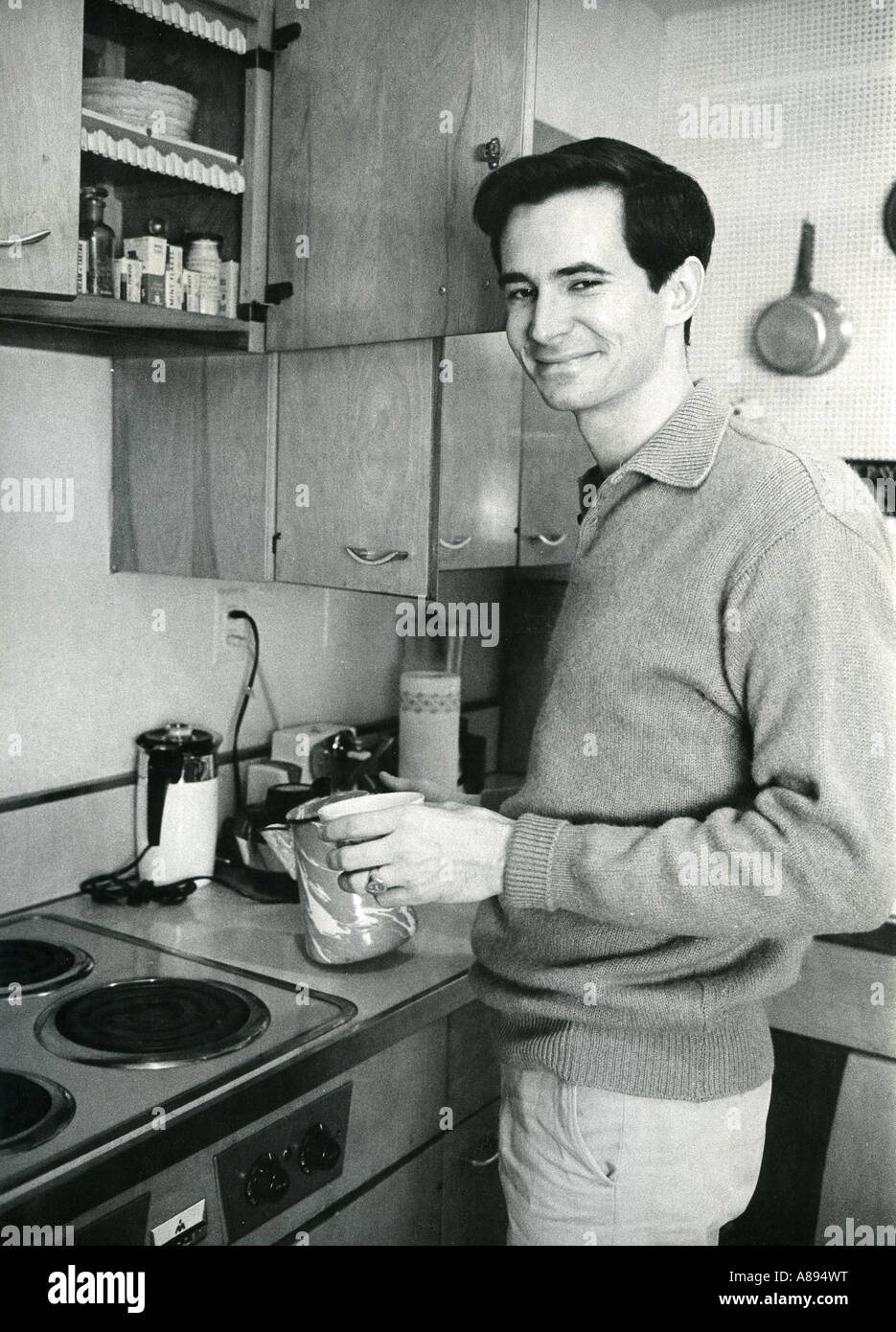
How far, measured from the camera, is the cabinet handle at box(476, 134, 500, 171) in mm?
1598

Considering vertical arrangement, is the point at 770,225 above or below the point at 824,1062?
above

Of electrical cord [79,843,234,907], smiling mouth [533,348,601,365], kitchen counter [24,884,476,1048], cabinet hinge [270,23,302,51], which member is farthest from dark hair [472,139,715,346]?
electrical cord [79,843,234,907]

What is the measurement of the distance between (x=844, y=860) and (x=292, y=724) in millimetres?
1402

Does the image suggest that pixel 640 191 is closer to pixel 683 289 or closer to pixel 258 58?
pixel 683 289

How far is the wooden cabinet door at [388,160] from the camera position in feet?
5.30

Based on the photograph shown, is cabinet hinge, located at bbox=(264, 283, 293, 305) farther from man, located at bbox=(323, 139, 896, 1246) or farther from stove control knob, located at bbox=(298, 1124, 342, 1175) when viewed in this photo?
stove control knob, located at bbox=(298, 1124, 342, 1175)

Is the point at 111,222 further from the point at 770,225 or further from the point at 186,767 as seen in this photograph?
the point at 770,225

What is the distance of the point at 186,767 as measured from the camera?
1.93 metres

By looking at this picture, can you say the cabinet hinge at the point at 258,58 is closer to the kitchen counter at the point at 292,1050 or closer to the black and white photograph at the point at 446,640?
the black and white photograph at the point at 446,640

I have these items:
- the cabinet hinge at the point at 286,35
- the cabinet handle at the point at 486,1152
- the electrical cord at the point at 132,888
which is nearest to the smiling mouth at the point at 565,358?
the cabinet hinge at the point at 286,35

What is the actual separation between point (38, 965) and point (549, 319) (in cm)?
106

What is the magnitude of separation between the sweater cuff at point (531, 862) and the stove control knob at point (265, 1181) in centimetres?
49
